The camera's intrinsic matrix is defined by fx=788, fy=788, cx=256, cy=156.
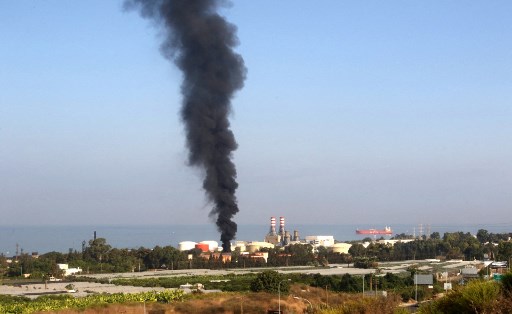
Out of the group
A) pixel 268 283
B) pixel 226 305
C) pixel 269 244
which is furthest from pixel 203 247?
pixel 226 305

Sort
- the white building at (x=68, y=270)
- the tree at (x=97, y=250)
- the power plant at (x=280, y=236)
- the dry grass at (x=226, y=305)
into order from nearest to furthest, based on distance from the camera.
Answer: the dry grass at (x=226, y=305) → the white building at (x=68, y=270) → the tree at (x=97, y=250) → the power plant at (x=280, y=236)

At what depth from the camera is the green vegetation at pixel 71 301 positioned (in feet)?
136

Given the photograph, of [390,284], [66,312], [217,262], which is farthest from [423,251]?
[66,312]

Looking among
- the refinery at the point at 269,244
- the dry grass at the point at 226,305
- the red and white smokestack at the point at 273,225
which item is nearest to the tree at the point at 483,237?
the refinery at the point at 269,244

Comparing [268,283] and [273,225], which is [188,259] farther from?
[273,225]

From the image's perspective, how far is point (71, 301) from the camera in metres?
45.0

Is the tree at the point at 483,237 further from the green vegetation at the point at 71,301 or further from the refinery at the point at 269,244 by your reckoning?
the green vegetation at the point at 71,301

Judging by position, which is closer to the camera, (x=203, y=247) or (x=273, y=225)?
(x=203, y=247)

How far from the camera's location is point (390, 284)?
57406 mm

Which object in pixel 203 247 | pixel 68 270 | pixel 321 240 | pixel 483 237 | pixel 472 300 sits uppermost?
pixel 472 300

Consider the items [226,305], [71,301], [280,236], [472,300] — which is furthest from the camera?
[280,236]

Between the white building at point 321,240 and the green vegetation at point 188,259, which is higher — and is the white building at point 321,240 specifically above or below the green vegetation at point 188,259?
above

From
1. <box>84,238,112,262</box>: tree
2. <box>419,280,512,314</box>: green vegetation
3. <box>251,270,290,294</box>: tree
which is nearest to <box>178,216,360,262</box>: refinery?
<box>84,238,112,262</box>: tree

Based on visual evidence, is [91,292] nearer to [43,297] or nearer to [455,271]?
[43,297]
